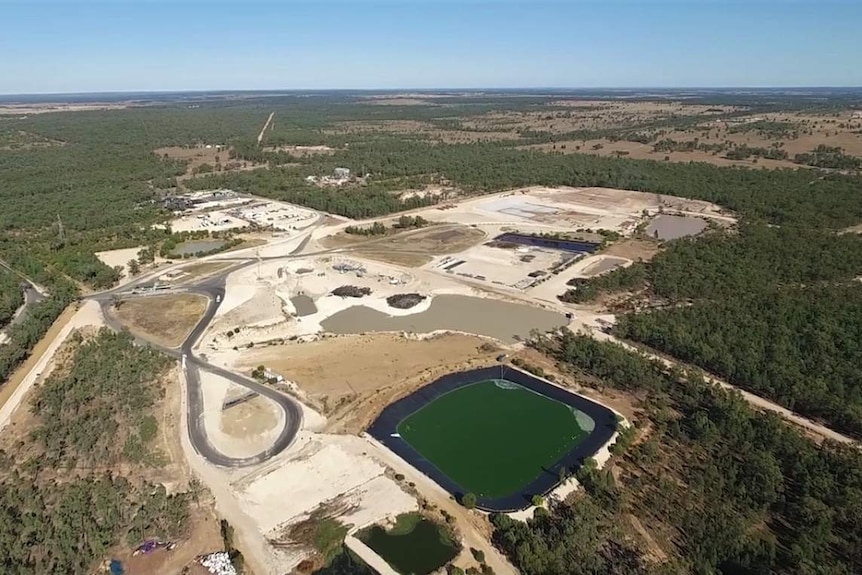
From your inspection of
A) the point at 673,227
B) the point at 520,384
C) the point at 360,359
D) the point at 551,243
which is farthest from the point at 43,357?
the point at 673,227

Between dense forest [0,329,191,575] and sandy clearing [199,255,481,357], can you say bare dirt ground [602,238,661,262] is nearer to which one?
sandy clearing [199,255,481,357]

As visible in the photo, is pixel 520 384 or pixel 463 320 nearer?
pixel 520 384

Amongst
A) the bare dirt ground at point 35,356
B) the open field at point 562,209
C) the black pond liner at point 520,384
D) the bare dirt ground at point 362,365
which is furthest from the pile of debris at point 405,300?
the bare dirt ground at point 35,356

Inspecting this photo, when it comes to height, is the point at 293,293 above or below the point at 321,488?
below

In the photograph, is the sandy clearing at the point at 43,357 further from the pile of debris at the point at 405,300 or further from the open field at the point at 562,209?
the open field at the point at 562,209

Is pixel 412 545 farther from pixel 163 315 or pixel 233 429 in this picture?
pixel 163 315

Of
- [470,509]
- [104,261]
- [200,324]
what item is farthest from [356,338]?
[104,261]
